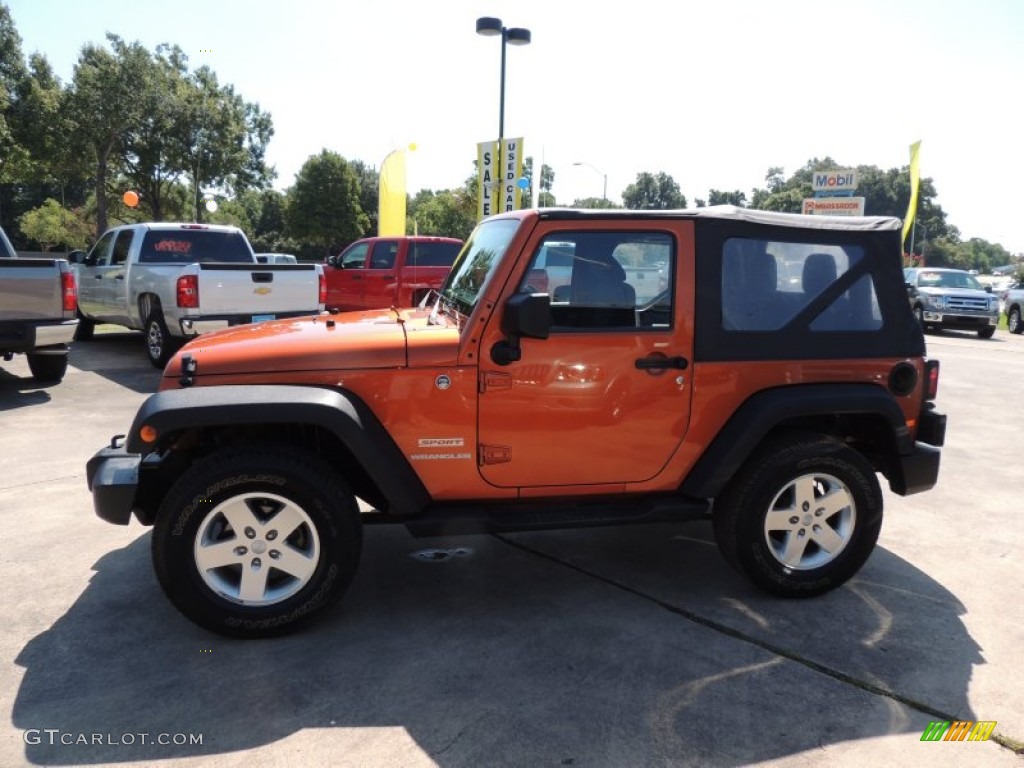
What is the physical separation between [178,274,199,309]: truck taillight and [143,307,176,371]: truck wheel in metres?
0.95

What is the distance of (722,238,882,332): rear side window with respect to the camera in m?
3.54

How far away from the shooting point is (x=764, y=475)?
11.5 ft

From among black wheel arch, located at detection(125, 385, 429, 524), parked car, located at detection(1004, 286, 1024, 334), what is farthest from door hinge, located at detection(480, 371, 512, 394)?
parked car, located at detection(1004, 286, 1024, 334)

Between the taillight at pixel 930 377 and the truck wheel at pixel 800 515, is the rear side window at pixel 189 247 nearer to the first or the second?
the truck wheel at pixel 800 515

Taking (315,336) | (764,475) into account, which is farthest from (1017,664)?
(315,336)

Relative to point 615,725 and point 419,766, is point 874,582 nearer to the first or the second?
point 615,725

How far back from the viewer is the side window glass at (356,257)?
46.2 ft

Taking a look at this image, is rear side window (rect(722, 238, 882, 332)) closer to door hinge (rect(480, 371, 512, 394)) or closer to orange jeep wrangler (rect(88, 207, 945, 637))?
orange jeep wrangler (rect(88, 207, 945, 637))

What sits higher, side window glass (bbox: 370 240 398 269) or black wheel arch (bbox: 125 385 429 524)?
side window glass (bbox: 370 240 398 269)

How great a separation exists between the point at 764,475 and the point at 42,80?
34449 mm

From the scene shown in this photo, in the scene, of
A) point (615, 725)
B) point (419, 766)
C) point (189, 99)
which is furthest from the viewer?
point (189, 99)

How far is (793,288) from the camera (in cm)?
364

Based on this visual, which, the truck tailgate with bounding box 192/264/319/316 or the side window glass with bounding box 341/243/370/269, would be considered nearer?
the truck tailgate with bounding box 192/264/319/316

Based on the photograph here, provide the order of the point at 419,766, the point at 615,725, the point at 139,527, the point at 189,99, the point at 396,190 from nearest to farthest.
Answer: the point at 419,766
the point at 615,725
the point at 139,527
the point at 396,190
the point at 189,99
